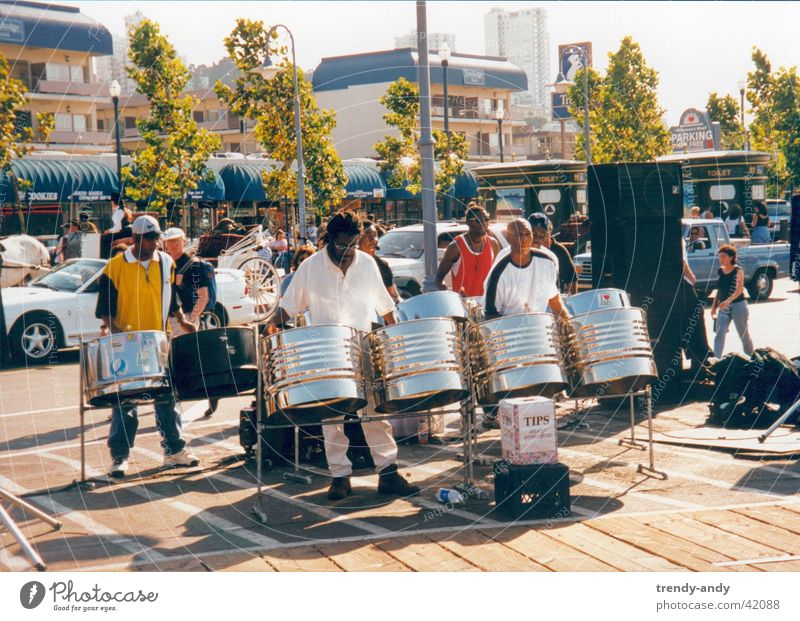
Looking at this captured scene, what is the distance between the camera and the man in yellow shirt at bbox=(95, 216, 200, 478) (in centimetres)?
805

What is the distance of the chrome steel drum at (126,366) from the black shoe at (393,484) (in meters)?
1.57

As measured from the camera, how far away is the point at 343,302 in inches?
276

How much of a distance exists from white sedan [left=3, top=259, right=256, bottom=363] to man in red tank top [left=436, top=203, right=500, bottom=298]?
219 inches

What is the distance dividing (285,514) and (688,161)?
1153cm

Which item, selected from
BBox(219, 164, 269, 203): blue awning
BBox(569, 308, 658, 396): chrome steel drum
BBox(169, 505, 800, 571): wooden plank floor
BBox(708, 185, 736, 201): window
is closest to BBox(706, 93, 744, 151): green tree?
BBox(569, 308, 658, 396): chrome steel drum

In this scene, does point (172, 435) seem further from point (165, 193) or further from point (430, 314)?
point (165, 193)

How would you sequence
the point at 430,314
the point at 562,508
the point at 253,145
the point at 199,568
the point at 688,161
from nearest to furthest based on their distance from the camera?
the point at 199,568 → the point at 562,508 → the point at 430,314 → the point at 688,161 → the point at 253,145

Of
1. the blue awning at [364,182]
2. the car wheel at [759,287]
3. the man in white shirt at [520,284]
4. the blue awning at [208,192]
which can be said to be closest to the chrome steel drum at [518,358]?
the man in white shirt at [520,284]

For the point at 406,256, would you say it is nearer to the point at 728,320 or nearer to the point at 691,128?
the point at 728,320

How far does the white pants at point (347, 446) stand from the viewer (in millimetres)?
7066

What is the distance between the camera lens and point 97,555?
593 centimetres

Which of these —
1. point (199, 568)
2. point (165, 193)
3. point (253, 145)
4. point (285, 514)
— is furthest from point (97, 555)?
point (253, 145)

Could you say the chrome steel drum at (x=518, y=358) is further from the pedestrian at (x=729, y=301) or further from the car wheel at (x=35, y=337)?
the car wheel at (x=35, y=337)

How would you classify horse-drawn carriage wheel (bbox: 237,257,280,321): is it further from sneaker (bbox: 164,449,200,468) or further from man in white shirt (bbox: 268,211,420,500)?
man in white shirt (bbox: 268,211,420,500)
